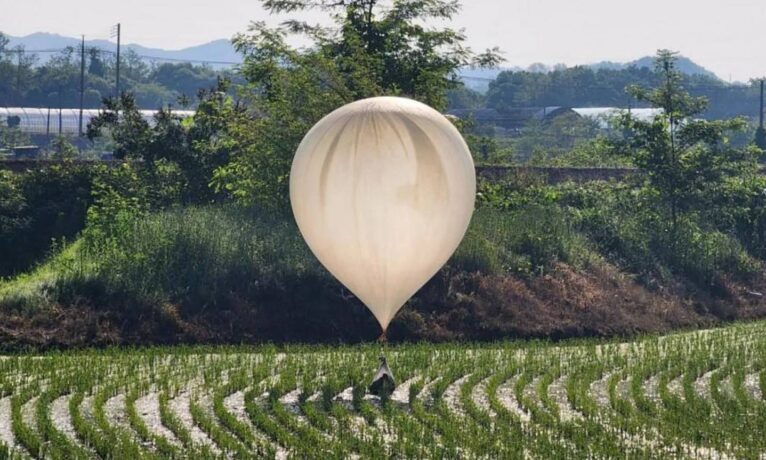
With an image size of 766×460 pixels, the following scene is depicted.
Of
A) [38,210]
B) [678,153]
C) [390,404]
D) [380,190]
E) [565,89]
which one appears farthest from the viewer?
[565,89]

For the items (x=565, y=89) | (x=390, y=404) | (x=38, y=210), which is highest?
(x=565, y=89)

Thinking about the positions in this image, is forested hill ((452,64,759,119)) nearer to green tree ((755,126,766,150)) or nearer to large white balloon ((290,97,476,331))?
green tree ((755,126,766,150))

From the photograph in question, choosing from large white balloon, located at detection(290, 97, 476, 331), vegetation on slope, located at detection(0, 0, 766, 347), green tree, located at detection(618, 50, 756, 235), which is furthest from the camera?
green tree, located at detection(618, 50, 756, 235)

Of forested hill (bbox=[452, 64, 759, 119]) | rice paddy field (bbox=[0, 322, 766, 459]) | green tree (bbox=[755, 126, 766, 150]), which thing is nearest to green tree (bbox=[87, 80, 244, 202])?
rice paddy field (bbox=[0, 322, 766, 459])

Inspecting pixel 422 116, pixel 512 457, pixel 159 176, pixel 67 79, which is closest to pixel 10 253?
pixel 159 176

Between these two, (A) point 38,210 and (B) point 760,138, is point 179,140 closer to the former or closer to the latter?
(A) point 38,210

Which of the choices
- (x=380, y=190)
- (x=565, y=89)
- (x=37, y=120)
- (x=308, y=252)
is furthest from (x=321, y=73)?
(x=565, y=89)

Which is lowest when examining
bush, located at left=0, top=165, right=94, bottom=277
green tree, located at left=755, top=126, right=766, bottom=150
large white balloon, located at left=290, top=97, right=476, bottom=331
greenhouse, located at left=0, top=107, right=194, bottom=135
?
greenhouse, located at left=0, top=107, right=194, bottom=135
